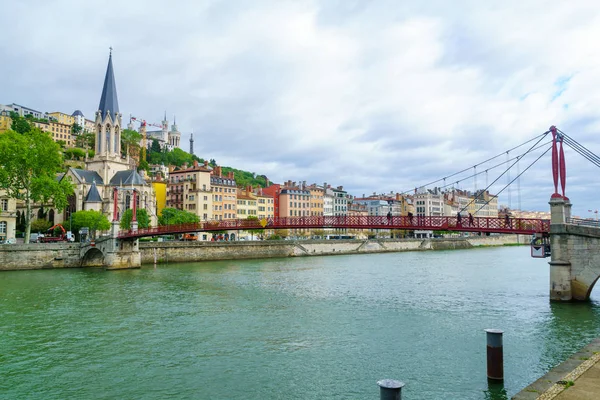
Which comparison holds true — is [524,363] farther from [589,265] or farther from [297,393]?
[589,265]

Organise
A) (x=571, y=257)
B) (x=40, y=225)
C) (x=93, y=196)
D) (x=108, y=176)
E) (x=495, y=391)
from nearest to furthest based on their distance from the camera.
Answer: (x=495, y=391)
(x=571, y=257)
(x=40, y=225)
(x=93, y=196)
(x=108, y=176)

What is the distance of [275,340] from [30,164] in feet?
116

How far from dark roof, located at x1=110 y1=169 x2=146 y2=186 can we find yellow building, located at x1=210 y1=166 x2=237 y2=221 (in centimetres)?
1147

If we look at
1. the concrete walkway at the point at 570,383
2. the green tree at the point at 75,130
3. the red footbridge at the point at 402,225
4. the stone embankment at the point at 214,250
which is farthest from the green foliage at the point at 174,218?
the green tree at the point at 75,130

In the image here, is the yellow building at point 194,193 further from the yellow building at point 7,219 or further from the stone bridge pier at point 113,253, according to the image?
the stone bridge pier at point 113,253

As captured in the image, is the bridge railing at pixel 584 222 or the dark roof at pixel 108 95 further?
the dark roof at pixel 108 95

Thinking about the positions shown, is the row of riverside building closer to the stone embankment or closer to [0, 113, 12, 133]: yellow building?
[0, 113, 12, 133]: yellow building

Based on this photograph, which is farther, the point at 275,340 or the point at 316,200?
the point at 316,200

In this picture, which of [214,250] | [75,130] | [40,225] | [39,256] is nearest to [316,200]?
[214,250]

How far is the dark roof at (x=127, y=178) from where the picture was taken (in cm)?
7056

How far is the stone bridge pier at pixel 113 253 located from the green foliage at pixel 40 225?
2305 cm

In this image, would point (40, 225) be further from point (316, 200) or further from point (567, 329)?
point (567, 329)

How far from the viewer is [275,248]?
195ft

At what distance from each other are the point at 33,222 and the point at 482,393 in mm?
63842
